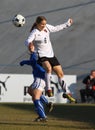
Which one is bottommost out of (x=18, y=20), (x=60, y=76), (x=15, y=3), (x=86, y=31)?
(x=60, y=76)

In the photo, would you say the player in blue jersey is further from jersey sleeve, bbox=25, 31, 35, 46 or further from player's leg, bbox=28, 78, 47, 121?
jersey sleeve, bbox=25, 31, 35, 46

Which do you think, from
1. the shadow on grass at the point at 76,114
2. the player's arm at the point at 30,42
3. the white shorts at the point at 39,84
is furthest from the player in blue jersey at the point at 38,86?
the shadow on grass at the point at 76,114

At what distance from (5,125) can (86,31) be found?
63.9 feet

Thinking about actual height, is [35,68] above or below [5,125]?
above

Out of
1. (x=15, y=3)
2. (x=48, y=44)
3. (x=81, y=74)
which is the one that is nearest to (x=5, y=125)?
(x=48, y=44)

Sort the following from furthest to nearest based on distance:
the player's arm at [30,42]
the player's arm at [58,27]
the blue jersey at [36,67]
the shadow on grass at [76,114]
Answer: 1. the shadow on grass at [76,114]
2. the player's arm at [58,27]
3. the blue jersey at [36,67]
4. the player's arm at [30,42]

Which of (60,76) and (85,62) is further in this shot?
(85,62)

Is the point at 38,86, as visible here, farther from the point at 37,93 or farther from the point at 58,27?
the point at 58,27

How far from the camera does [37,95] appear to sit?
35.6 ft

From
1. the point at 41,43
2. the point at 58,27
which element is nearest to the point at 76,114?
the point at 58,27

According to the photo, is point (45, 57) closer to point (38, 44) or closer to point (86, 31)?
point (38, 44)

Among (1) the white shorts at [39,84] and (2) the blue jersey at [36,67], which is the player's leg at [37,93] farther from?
(2) the blue jersey at [36,67]

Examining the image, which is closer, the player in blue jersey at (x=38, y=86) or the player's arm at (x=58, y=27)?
the player in blue jersey at (x=38, y=86)

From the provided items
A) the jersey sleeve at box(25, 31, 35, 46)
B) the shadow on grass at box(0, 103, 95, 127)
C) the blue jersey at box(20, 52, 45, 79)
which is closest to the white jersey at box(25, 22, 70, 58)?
the jersey sleeve at box(25, 31, 35, 46)
